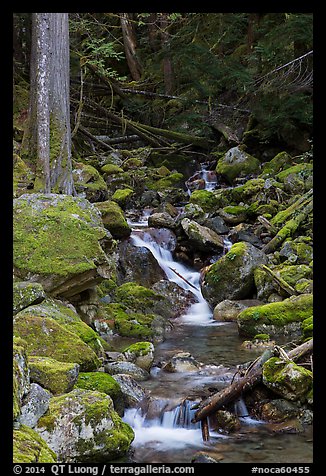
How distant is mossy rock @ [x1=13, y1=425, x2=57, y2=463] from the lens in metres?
2.56

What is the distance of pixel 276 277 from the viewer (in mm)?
9625

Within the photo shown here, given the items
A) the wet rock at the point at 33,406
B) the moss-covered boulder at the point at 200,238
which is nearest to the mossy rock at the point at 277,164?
the moss-covered boulder at the point at 200,238

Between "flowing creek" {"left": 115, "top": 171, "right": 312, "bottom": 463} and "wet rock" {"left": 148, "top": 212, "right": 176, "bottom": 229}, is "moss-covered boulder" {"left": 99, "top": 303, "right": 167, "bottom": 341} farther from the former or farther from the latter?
"wet rock" {"left": 148, "top": 212, "right": 176, "bottom": 229}

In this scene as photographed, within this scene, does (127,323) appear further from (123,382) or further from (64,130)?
(64,130)

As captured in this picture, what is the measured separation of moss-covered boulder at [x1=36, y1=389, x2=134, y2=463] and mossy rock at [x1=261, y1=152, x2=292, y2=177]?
1316cm

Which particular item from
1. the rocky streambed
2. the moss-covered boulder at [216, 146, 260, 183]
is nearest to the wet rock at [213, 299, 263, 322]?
the rocky streambed

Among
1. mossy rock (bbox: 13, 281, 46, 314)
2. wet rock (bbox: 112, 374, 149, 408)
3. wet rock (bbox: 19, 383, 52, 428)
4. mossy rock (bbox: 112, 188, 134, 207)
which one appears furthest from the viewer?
mossy rock (bbox: 112, 188, 134, 207)

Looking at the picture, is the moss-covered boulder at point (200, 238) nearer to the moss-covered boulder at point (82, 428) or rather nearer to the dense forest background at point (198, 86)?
the dense forest background at point (198, 86)

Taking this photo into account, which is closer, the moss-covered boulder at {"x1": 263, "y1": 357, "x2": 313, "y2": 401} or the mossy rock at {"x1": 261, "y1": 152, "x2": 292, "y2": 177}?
the moss-covered boulder at {"x1": 263, "y1": 357, "x2": 313, "y2": 401}

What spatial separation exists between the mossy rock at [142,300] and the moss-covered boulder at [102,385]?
4.36 metres

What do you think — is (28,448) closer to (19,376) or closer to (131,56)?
(19,376)

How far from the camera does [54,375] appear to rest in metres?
4.15

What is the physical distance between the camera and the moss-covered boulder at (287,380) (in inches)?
193
